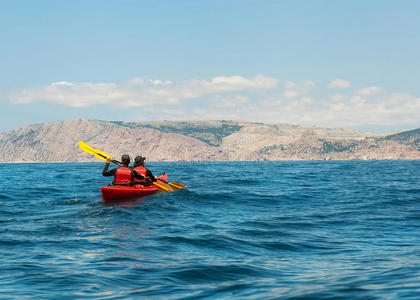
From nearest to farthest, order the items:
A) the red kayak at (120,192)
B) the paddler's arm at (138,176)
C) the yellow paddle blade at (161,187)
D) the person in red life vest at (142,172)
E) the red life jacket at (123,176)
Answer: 1. the red kayak at (120,192)
2. the red life jacket at (123,176)
3. the paddler's arm at (138,176)
4. the person in red life vest at (142,172)
5. the yellow paddle blade at (161,187)

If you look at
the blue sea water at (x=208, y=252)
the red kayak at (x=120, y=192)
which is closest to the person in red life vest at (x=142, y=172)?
the red kayak at (x=120, y=192)

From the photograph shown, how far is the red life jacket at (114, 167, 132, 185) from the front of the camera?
21000 mm

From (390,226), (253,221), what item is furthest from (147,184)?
(390,226)

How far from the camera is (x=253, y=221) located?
52.5 feet

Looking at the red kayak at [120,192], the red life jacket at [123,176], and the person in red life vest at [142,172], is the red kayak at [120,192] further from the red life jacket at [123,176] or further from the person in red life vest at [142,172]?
the person in red life vest at [142,172]

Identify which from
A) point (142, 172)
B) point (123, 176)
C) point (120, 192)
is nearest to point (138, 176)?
point (142, 172)

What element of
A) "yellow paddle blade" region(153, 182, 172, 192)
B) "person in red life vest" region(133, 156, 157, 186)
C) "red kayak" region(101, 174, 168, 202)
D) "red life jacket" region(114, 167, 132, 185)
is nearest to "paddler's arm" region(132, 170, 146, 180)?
"person in red life vest" region(133, 156, 157, 186)

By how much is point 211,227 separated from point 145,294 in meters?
7.38

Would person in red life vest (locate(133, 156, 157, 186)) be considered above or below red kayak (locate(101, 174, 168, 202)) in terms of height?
above

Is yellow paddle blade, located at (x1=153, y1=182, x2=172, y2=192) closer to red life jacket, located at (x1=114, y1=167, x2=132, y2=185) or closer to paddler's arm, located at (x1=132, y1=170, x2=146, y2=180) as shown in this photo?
paddler's arm, located at (x1=132, y1=170, x2=146, y2=180)

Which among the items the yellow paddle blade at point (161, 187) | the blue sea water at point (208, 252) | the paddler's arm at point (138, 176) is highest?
the paddler's arm at point (138, 176)

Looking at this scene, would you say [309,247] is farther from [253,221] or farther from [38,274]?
[38,274]

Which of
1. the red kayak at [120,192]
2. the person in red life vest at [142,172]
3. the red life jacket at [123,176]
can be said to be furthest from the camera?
the person in red life vest at [142,172]

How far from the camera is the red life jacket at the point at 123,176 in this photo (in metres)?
21.0
